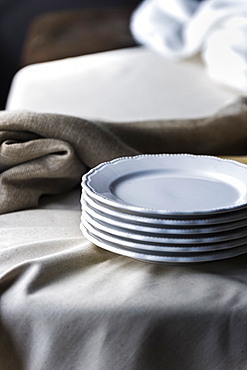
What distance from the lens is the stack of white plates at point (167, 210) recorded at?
1.48 feet

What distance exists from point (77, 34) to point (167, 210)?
133 centimetres

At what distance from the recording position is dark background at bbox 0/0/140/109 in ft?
7.50

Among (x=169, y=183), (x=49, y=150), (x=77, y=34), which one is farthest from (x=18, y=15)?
(x=169, y=183)

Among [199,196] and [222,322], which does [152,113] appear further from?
[222,322]

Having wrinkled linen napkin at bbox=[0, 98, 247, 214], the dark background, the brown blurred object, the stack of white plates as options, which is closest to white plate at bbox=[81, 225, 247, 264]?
the stack of white plates

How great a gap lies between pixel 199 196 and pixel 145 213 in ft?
0.29

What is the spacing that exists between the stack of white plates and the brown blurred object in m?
1.03

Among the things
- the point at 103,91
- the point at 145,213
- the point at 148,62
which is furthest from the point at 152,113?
the point at 145,213

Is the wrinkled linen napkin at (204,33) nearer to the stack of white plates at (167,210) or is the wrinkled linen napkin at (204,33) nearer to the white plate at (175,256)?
the stack of white plates at (167,210)

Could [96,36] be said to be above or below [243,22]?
below

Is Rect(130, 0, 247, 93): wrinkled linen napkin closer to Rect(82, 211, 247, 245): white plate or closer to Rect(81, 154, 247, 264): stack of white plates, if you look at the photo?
Rect(81, 154, 247, 264): stack of white plates

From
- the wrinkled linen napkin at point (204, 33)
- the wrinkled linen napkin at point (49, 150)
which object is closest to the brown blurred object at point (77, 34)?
the wrinkled linen napkin at point (204, 33)

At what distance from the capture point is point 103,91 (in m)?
1.12

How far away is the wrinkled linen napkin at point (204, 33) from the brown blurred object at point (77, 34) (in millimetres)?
99
